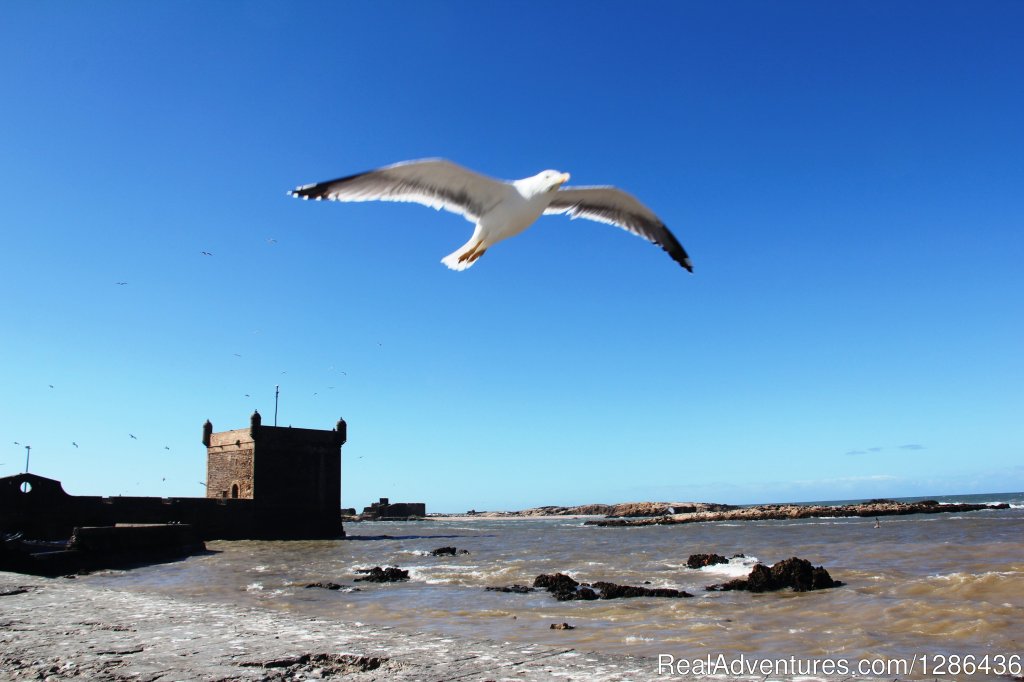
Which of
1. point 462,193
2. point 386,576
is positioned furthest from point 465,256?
point 386,576

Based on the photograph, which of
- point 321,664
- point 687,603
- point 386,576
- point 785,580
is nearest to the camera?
point 321,664

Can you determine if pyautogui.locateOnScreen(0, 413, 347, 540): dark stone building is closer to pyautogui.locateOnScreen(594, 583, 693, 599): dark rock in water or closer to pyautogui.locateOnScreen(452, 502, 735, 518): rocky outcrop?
pyautogui.locateOnScreen(594, 583, 693, 599): dark rock in water

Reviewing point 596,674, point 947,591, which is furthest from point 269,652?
point 947,591

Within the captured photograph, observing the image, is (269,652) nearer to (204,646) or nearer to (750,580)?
(204,646)

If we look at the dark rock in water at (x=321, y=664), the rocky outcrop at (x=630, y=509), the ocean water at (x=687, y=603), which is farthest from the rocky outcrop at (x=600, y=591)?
the rocky outcrop at (x=630, y=509)

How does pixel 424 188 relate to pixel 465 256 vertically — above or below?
above

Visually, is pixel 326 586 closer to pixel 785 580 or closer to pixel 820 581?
pixel 785 580

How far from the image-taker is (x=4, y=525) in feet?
89.9

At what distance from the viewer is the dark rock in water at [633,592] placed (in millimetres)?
12211

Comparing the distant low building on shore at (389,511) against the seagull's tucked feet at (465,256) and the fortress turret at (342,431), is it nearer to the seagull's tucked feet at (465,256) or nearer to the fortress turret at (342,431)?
the fortress turret at (342,431)

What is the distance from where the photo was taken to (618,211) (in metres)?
9.02

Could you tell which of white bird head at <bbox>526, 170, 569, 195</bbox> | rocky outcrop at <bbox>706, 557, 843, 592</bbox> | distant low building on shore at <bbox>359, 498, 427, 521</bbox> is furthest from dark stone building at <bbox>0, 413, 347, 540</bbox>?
distant low building on shore at <bbox>359, 498, 427, 521</bbox>

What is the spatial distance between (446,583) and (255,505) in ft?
79.5

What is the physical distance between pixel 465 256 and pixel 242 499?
109ft
